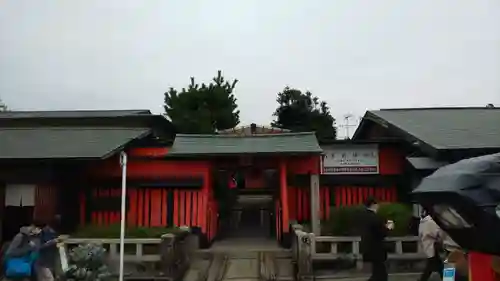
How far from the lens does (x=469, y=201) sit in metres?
3.48

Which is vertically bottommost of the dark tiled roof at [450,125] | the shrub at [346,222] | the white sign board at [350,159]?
the shrub at [346,222]

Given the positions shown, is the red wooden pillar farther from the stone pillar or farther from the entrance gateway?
the stone pillar

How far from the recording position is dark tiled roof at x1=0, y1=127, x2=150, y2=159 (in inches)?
468

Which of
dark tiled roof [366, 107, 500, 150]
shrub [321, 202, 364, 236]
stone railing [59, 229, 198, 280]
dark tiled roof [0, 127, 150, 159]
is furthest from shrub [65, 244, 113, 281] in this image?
dark tiled roof [366, 107, 500, 150]

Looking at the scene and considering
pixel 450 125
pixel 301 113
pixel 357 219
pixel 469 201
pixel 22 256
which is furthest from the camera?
pixel 301 113

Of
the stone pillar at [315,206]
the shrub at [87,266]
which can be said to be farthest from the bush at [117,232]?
the stone pillar at [315,206]

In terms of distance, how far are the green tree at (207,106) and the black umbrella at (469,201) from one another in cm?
2095

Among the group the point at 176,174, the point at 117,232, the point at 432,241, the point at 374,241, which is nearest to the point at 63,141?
the point at 176,174

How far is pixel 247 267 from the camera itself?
11.2 meters

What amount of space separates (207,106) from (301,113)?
12.3 metres

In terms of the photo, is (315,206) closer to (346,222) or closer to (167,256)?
(346,222)

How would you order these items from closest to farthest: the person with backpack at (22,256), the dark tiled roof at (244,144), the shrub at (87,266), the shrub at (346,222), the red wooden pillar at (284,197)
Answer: the person with backpack at (22,256), the shrub at (87,266), the shrub at (346,222), the dark tiled roof at (244,144), the red wooden pillar at (284,197)

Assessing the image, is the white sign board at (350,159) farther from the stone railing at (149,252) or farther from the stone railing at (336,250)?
the stone railing at (149,252)

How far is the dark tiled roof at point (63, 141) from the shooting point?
1188 cm
